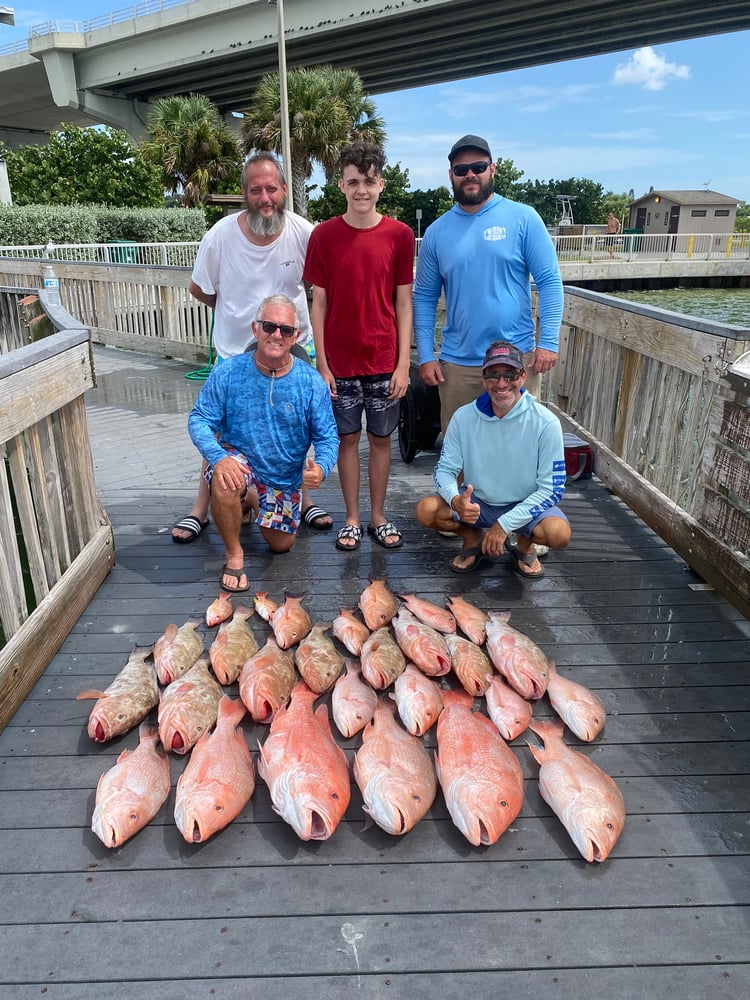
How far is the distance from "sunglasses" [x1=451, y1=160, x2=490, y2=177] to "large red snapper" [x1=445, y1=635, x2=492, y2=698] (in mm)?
2317

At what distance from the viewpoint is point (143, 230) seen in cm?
2434

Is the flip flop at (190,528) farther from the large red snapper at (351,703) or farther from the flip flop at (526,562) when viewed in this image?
the flip flop at (526,562)

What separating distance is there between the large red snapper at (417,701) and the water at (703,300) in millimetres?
24629

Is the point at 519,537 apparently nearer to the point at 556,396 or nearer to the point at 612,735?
the point at 612,735

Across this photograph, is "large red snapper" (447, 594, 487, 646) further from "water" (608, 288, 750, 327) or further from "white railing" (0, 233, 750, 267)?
"white railing" (0, 233, 750, 267)

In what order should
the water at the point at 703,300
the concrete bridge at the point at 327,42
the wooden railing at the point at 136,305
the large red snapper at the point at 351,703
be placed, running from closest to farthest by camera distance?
the large red snapper at the point at 351,703, the wooden railing at the point at 136,305, the water at the point at 703,300, the concrete bridge at the point at 327,42

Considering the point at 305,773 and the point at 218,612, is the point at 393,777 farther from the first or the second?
the point at 218,612

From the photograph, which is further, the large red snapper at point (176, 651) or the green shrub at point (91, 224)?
the green shrub at point (91, 224)

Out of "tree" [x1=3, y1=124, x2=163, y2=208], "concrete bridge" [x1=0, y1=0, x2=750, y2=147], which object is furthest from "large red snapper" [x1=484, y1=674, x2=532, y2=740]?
"concrete bridge" [x1=0, y1=0, x2=750, y2=147]

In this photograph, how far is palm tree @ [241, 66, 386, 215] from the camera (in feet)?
103

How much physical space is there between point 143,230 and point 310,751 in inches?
1013

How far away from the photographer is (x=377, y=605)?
3186 millimetres

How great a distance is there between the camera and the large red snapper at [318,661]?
2.70 m

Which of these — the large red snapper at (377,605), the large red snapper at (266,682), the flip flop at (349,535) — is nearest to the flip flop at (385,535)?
the flip flop at (349,535)
